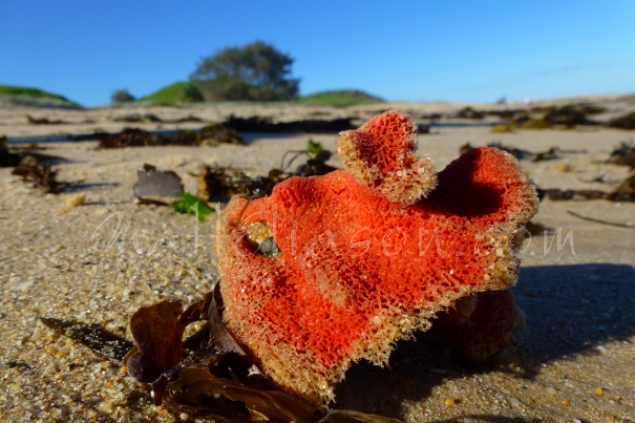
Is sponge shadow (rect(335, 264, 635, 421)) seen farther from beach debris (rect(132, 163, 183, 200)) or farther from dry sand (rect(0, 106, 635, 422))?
beach debris (rect(132, 163, 183, 200))

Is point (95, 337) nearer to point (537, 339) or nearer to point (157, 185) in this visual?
point (537, 339)

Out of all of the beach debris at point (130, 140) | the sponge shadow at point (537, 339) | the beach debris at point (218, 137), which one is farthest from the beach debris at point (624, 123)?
the beach debris at point (130, 140)

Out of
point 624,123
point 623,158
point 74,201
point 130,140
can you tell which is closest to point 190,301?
point 74,201

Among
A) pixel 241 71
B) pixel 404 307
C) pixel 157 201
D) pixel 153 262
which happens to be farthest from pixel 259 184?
pixel 241 71

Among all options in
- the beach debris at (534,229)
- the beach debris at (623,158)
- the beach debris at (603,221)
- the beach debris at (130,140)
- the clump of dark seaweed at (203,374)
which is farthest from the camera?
the beach debris at (130,140)

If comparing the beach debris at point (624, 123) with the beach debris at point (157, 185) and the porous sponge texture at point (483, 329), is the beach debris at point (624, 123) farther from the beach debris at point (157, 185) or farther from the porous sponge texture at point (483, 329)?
the porous sponge texture at point (483, 329)

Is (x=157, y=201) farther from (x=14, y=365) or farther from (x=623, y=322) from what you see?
(x=623, y=322)
